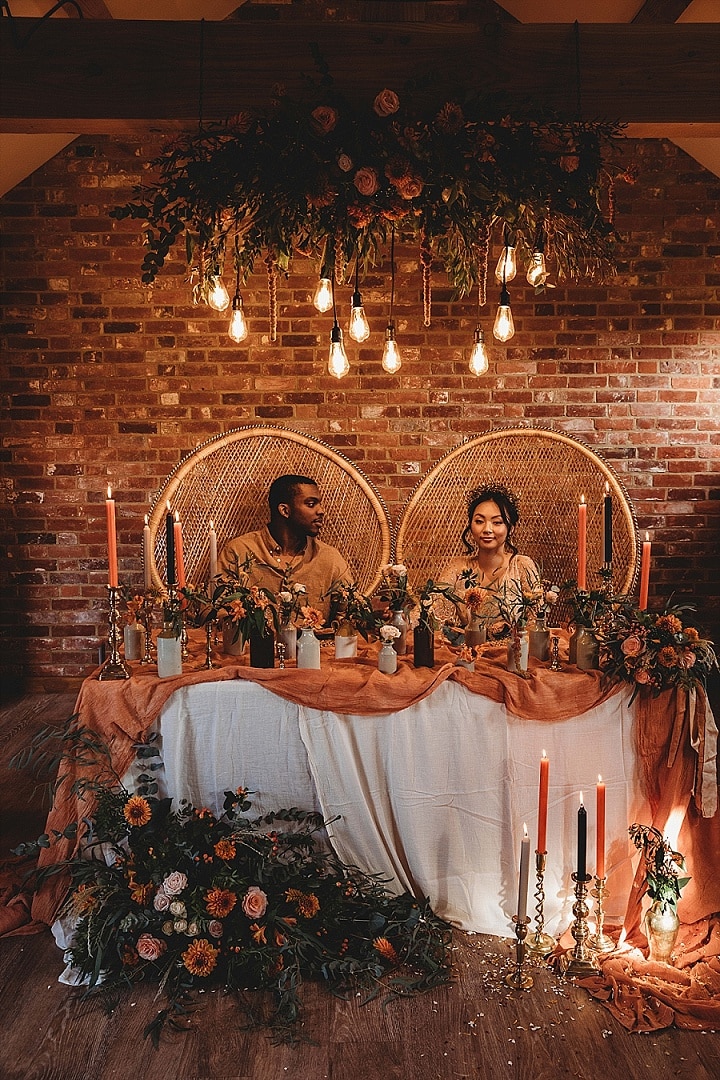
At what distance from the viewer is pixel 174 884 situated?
213 centimetres

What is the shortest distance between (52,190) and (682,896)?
3890 millimetres

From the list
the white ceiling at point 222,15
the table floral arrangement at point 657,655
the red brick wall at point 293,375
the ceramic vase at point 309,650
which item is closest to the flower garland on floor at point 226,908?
the ceramic vase at point 309,650

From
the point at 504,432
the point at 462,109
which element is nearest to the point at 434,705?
the point at 462,109

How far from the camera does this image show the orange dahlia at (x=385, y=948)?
216 cm

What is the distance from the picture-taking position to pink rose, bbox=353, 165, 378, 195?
7.52 ft

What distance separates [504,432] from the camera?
13.6 ft

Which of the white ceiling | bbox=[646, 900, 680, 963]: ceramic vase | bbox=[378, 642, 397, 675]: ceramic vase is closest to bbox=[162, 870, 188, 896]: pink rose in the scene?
bbox=[378, 642, 397, 675]: ceramic vase

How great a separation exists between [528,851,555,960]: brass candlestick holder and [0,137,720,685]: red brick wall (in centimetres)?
231

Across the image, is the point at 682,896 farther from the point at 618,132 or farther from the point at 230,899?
the point at 618,132

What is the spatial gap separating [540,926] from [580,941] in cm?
11

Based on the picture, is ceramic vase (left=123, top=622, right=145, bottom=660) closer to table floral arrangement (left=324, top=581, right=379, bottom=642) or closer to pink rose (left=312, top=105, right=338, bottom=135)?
table floral arrangement (left=324, top=581, right=379, bottom=642)

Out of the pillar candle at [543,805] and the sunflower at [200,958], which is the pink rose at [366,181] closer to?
the pillar candle at [543,805]

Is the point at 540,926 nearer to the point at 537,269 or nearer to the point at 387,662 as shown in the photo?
the point at 387,662

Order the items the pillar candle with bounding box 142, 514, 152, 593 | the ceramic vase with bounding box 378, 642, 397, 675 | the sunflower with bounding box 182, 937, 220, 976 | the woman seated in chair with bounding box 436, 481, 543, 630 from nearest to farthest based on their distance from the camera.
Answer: the sunflower with bounding box 182, 937, 220, 976 < the ceramic vase with bounding box 378, 642, 397, 675 < the pillar candle with bounding box 142, 514, 152, 593 < the woman seated in chair with bounding box 436, 481, 543, 630
